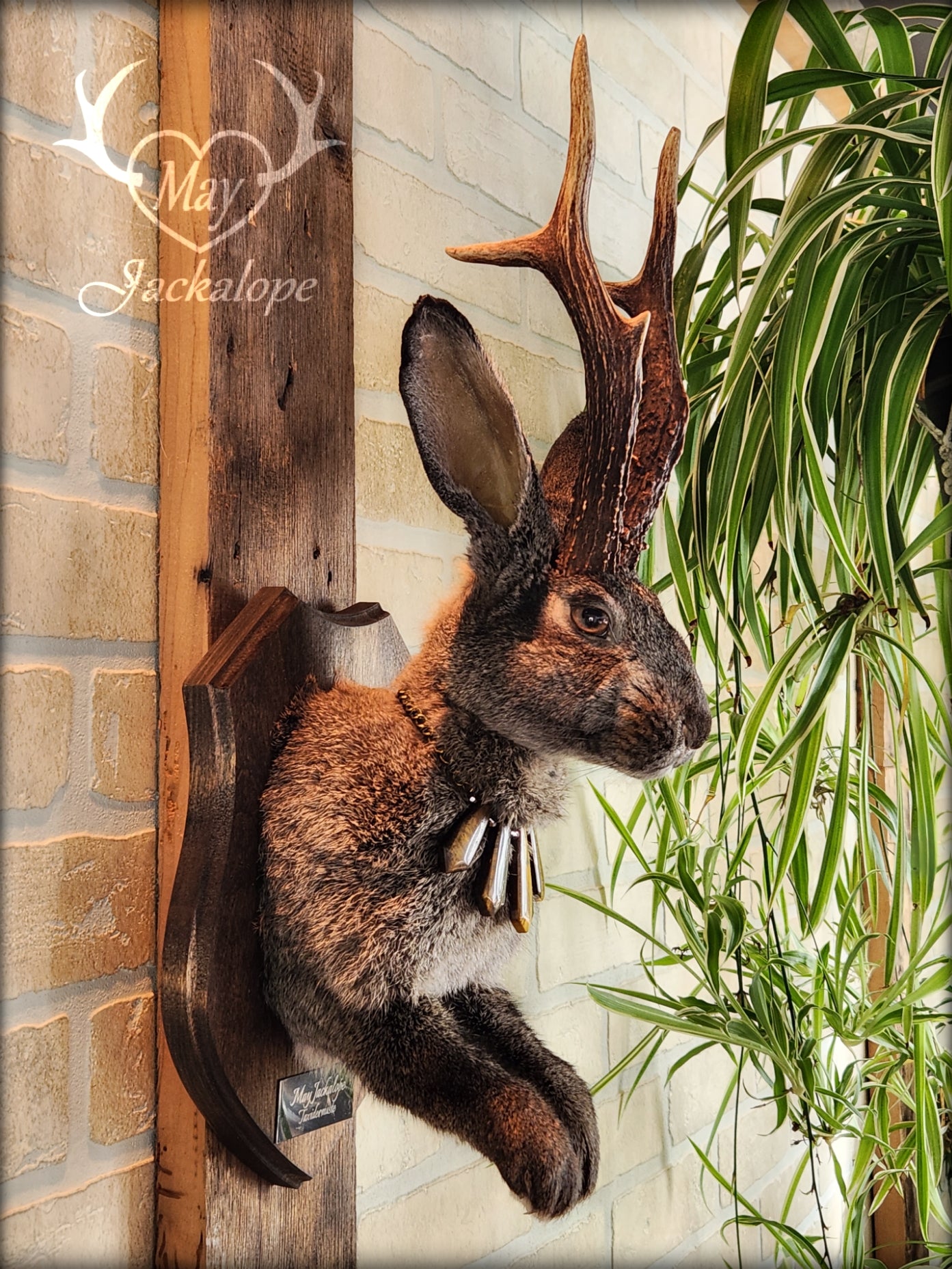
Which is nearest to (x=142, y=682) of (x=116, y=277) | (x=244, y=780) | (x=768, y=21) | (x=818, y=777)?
(x=244, y=780)

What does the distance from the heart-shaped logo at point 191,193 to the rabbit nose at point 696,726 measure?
39cm

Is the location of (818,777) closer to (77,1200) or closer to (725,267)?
(725,267)

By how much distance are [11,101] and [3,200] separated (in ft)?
0.18

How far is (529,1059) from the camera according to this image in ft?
2.01

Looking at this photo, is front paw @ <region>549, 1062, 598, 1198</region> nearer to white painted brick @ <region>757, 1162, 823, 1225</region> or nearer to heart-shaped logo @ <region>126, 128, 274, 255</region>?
heart-shaped logo @ <region>126, 128, 274, 255</region>

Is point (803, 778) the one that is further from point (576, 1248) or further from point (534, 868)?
point (576, 1248)

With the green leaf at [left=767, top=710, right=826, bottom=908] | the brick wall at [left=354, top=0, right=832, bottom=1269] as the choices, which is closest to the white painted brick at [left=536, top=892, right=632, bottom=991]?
the brick wall at [left=354, top=0, right=832, bottom=1269]

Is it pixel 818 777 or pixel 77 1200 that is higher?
pixel 818 777

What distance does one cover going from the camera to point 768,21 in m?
0.70

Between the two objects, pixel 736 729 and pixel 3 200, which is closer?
pixel 3 200

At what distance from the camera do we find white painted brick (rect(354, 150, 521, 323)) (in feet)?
2.61

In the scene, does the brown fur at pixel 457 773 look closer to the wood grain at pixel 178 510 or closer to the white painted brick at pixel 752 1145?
the wood grain at pixel 178 510

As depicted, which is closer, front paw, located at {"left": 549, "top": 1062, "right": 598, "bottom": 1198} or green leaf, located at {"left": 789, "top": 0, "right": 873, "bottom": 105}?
front paw, located at {"left": 549, "top": 1062, "right": 598, "bottom": 1198}

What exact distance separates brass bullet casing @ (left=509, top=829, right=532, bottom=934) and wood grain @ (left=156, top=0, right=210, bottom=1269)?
0.19 m
